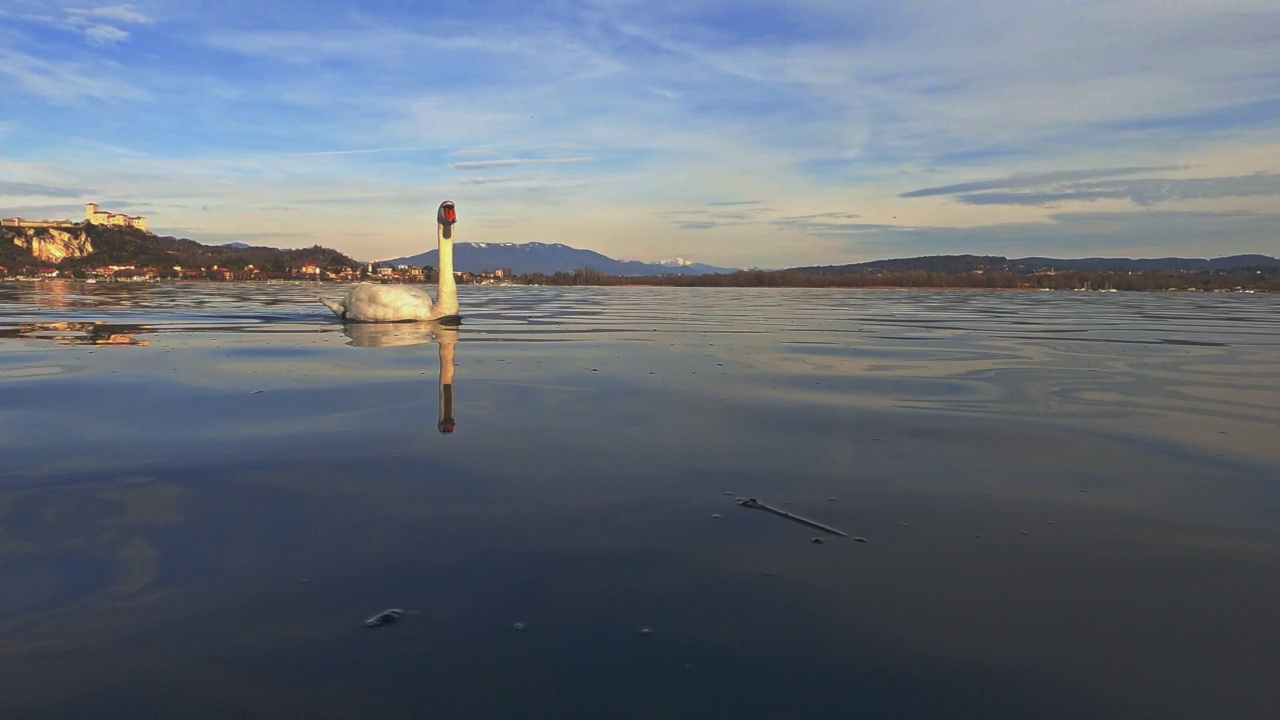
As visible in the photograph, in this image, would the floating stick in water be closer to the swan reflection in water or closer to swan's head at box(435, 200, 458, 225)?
the swan reflection in water

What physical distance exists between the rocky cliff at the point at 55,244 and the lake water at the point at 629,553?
216 m

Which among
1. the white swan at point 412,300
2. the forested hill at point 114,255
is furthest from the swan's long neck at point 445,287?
the forested hill at point 114,255

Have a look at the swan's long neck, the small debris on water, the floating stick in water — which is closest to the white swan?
the swan's long neck

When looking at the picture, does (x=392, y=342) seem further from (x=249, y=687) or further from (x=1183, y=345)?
(x=1183, y=345)

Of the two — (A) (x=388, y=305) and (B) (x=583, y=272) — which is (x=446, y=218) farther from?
(B) (x=583, y=272)

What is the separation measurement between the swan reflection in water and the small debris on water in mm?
4870

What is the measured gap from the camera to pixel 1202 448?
24.1 ft

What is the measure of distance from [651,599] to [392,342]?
1330cm

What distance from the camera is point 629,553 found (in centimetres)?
444

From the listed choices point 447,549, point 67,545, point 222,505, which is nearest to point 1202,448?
point 447,549

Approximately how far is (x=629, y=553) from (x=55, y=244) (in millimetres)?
233827

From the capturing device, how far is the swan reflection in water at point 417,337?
10297 millimetres

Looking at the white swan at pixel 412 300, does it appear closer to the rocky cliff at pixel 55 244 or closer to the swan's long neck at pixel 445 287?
the swan's long neck at pixel 445 287

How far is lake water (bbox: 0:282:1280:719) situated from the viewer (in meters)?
3.11
